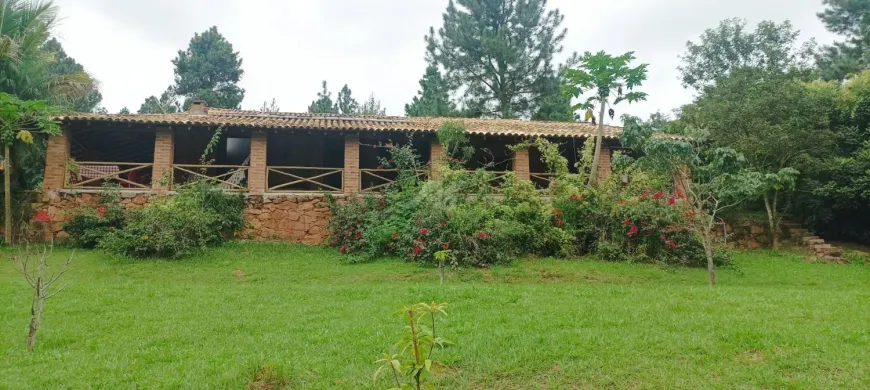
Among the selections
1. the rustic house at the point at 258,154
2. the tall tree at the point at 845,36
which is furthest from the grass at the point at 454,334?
the tall tree at the point at 845,36

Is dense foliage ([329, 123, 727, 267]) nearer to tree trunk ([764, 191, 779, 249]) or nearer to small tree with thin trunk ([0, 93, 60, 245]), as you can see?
tree trunk ([764, 191, 779, 249])

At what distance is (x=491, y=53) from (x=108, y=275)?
59.7 feet

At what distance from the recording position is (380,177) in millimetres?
14625

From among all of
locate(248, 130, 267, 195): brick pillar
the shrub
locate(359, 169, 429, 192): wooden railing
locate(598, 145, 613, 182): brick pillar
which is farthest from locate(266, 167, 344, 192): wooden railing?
locate(598, 145, 613, 182): brick pillar

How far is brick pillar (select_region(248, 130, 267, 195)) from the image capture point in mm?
14102

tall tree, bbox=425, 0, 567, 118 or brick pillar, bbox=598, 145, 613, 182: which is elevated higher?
tall tree, bbox=425, 0, 567, 118

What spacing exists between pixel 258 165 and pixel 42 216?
4.97 meters

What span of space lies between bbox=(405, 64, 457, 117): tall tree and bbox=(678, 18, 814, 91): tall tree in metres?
10.7

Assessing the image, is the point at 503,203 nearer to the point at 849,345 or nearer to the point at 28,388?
the point at 849,345

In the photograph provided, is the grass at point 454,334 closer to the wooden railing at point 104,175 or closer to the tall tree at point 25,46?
the wooden railing at point 104,175

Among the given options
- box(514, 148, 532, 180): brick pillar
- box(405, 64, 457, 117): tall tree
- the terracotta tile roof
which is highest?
box(405, 64, 457, 117): tall tree

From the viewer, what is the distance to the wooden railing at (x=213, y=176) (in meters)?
13.9

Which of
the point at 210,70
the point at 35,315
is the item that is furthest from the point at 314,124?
the point at 210,70

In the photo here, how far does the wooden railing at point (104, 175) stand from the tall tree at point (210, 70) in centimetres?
1534
